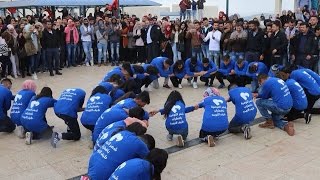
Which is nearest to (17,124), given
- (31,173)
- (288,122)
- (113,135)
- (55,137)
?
(55,137)

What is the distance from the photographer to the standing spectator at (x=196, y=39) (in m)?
12.4

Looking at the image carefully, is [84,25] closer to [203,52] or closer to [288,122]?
[203,52]

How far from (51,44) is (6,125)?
18.4 feet

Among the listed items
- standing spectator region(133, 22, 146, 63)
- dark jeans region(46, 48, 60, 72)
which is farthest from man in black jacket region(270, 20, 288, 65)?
dark jeans region(46, 48, 60, 72)

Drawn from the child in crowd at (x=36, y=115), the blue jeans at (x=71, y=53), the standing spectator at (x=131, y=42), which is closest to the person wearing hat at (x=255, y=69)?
the child in crowd at (x=36, y=115)

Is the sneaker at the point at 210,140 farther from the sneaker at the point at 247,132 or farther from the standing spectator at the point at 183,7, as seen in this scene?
the standing spectator at the point at 183,7

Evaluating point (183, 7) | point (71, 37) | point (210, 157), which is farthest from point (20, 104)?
point (183, 7)

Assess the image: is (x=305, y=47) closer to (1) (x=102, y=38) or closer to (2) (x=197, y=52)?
(2) (x=197, y=52)

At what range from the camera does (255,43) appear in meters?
10.7

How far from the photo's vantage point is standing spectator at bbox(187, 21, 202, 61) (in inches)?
488

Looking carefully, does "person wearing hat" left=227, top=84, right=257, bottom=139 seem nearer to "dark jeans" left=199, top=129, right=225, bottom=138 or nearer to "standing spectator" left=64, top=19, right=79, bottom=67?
"dark jeans" left=199, top=129, right=225, bottom=138

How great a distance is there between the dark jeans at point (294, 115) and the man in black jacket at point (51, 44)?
25.3ft

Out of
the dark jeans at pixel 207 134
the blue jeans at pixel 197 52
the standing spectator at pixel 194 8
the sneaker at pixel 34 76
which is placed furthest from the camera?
the standing spectator at pixel 194 8

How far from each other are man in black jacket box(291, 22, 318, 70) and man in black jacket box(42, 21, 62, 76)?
6984 mm
